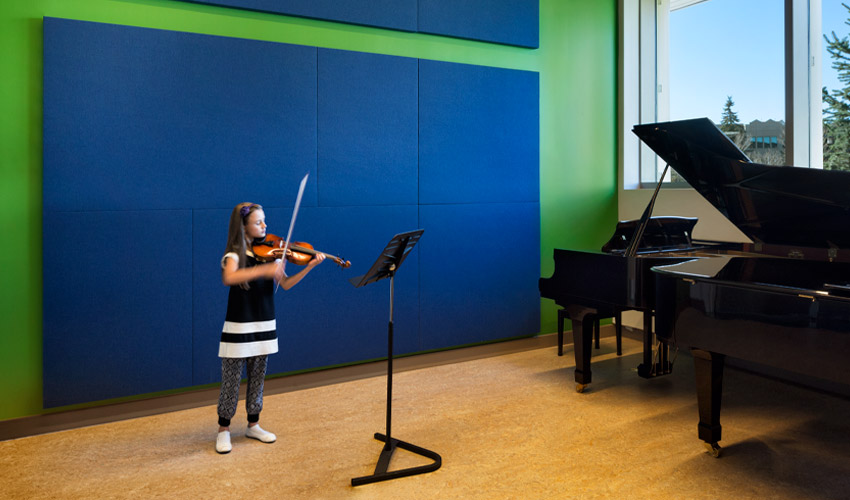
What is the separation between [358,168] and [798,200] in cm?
248

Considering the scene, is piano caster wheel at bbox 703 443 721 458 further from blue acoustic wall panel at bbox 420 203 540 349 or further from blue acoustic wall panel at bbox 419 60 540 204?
blue acoustic wall panel at bbox 419 60 540 204

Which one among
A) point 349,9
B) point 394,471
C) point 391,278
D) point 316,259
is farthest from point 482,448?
point 349,9

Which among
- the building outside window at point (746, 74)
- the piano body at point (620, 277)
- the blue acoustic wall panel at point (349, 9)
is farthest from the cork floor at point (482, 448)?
the blue acoustic wall panel at point (349, 9)

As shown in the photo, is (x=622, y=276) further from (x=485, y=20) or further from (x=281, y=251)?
(x=485, y=20)

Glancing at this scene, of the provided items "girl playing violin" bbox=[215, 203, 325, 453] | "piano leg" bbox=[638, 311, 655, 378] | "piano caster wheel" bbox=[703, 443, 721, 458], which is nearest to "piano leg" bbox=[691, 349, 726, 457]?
"piano caster wheel" bbox=[703, 443, 721, 458]

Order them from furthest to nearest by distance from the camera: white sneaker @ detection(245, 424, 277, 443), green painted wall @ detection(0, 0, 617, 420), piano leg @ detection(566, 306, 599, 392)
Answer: piano leg @ detection(566, 306, 599, 392)
green painted wall @ detection(0, 0, 617, 420)
white sneaker @ detection(245, 424, 277, 443)

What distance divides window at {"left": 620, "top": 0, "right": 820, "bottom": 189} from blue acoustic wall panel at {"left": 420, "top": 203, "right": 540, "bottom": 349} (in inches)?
48.7

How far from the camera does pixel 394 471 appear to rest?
2.65 meters

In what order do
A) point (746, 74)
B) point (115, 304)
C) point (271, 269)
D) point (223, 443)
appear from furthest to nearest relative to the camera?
1. point (746, 74)
2. point (115, 304)
3. point (223, 443)
4. point (271, 269)

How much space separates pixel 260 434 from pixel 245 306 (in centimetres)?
69

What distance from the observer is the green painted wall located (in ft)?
10.3

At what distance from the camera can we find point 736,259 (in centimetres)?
325

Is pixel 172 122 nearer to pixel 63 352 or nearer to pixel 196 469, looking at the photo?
pixel 63 352

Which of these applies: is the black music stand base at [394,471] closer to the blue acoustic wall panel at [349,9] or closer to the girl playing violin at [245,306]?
the girl playing violin at [245,306]
